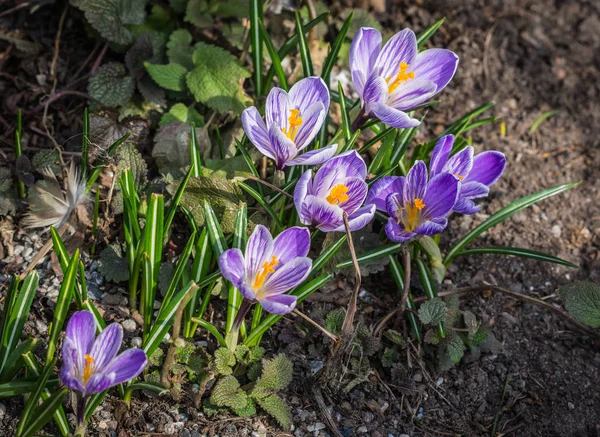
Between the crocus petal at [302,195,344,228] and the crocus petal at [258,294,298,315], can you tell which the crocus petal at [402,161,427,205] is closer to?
the crocus petal at [302,195,344,228]

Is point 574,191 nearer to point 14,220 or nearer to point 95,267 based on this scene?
point 95,267

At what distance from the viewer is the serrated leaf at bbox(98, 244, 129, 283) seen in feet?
7.04

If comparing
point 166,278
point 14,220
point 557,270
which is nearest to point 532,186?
point 557,270

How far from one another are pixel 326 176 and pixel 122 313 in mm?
789

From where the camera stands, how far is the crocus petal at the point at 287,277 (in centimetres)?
174

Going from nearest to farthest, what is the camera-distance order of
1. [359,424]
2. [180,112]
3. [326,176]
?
[326,176], [359,424], [180,112]

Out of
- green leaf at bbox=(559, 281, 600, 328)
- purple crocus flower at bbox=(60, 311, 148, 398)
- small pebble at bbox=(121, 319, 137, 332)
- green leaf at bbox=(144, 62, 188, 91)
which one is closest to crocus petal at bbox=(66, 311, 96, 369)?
purple crocus flower at bbox=(60, 311, 148, 398)

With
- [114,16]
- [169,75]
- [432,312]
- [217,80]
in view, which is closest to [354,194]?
[432,312]

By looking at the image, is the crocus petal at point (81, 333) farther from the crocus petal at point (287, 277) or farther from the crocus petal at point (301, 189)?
the crocus petal at point (301, 189)

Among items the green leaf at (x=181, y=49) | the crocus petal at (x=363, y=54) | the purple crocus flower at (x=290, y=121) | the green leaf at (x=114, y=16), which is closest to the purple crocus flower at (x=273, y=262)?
the purple crocus flower at (x=290, y=121)

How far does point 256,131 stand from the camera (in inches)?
75.9

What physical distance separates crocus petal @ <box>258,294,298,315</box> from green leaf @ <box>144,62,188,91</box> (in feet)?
3.88

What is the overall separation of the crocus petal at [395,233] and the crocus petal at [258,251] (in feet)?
1.16

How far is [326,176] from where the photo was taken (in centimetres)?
188
